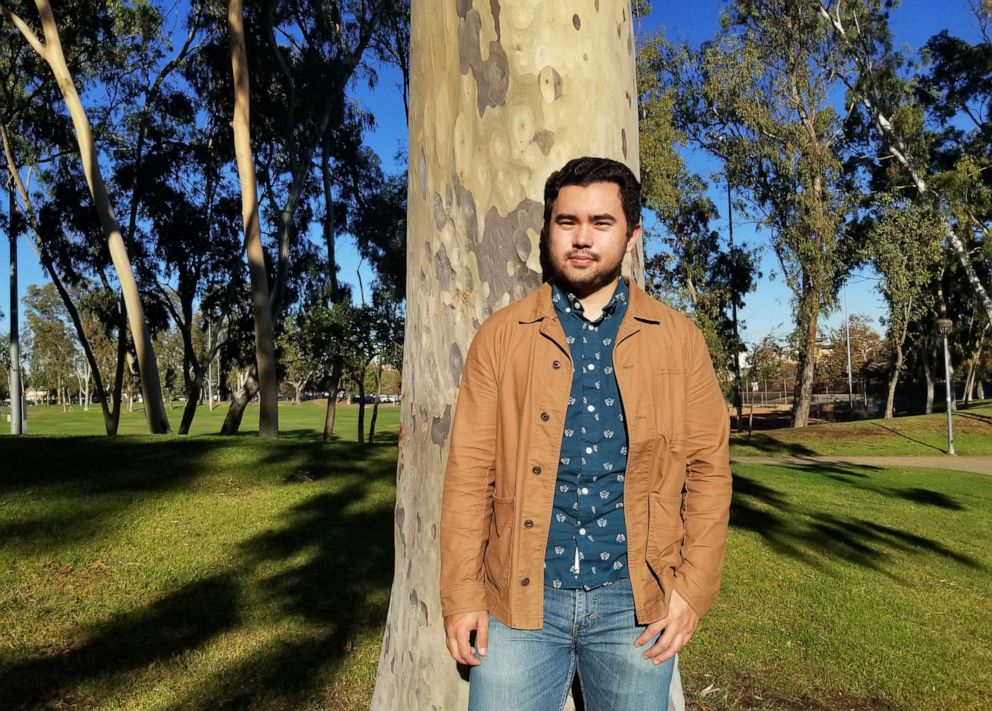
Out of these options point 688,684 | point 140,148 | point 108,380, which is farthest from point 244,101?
point 108,380

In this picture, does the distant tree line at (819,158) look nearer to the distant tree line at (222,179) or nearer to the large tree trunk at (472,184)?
the distant tree line at (222,179)

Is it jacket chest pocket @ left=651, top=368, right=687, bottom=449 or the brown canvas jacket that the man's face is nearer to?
the brown canvas jacket

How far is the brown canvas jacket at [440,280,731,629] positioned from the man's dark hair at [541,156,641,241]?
0.83 ft

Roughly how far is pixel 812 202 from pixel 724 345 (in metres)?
5.70

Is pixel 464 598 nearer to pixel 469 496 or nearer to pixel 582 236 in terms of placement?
pixel 469 496

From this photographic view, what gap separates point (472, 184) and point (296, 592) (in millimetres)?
3546

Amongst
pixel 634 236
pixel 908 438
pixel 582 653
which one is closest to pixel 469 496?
pixel 582 653

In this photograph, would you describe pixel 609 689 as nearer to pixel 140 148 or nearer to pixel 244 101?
pixel 244 101

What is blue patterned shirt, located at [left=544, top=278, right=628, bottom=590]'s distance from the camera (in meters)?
1.64

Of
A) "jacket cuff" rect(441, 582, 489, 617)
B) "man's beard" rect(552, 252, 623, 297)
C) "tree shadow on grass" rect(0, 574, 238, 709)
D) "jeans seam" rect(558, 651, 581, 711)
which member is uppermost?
"man's beard" rect(552, 252, 623, 297)

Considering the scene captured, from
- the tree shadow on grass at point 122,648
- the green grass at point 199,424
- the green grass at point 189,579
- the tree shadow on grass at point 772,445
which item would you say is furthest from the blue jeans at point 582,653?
the green grass at point 199,424

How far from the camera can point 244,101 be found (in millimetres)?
14398

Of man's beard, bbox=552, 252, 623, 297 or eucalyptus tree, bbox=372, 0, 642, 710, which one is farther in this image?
eucalyptus tree, bbox=372, 0, 642, 710

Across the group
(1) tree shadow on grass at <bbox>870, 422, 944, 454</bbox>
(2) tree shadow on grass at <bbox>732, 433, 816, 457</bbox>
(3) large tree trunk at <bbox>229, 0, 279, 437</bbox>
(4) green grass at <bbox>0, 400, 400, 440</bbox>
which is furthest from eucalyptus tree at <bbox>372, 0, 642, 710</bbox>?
(1) tree shadow on grass at <bbox>870, 422, 944, 454</bbox>
